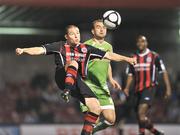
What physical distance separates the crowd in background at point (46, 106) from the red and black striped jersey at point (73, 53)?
285 inches

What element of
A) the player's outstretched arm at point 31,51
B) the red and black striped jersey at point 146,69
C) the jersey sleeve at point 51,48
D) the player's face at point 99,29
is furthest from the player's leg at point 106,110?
the red and black striped jersey at point 146,69

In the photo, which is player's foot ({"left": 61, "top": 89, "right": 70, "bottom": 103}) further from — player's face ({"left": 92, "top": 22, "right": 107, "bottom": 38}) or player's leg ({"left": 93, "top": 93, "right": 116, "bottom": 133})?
player's face ({"left": 92, "top": 22, "right": 107, "bottom": 38})

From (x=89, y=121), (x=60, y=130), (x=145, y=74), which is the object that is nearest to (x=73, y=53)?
(x=89, y=121)

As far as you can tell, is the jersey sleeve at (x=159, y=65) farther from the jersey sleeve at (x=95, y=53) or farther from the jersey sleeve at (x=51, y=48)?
the jersey sleeve at (x=51, y=48)

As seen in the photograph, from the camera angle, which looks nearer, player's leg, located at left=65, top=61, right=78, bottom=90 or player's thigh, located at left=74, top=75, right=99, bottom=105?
player's leg, located at left=65, top=61, right=78, bottom=90

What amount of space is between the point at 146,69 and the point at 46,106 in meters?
5.33

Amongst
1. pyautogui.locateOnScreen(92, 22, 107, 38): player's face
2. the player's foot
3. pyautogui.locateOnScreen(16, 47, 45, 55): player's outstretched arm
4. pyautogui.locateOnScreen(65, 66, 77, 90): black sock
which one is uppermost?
pyautogui.locateOnScreen(92, 22, 107, 38): player's face

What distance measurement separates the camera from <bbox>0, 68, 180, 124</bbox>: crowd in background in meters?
19.5

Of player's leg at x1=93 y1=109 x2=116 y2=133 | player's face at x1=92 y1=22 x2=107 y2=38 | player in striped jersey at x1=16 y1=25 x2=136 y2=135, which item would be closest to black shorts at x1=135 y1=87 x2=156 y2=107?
player's leg at x1=93 y1=109 x2=116 y2=133

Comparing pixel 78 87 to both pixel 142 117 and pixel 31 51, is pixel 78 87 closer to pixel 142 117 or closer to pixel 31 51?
pixel 31 51

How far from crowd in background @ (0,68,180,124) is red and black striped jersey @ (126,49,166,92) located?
13.1 ft

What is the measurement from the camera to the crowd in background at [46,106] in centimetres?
1950

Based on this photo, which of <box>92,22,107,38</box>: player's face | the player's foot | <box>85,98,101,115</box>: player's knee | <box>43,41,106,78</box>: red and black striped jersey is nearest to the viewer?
the player's foot

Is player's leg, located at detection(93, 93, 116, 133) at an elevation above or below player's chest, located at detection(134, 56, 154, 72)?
below
